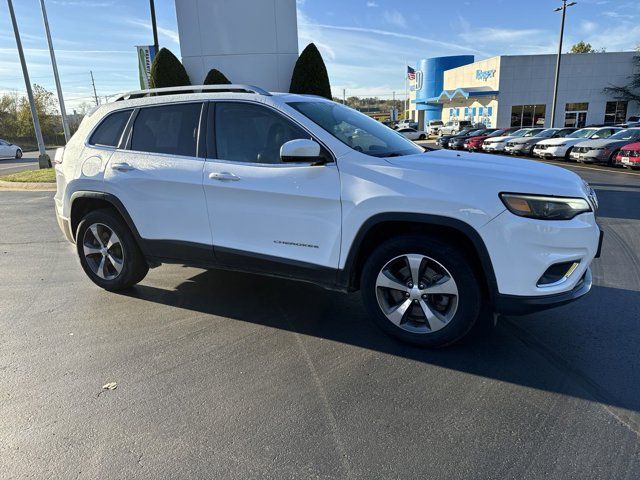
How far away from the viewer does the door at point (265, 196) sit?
348cm

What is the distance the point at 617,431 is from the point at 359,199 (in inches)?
80.5

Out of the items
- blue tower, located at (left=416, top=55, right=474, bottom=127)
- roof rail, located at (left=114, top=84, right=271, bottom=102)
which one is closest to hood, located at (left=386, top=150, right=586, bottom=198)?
roof rail, located at (left=114, top=84, right=271, bottom=102)

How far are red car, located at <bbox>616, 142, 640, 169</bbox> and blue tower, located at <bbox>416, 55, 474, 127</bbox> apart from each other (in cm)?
4366

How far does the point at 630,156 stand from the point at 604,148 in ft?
5.28

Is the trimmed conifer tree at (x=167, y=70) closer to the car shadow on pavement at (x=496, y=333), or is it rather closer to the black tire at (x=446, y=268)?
the car shadow on pavement at (x=496, y=333)

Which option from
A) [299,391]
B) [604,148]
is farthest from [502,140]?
[299,391]

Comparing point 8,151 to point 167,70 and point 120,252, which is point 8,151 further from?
point 120,252

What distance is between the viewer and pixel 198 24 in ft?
43.6

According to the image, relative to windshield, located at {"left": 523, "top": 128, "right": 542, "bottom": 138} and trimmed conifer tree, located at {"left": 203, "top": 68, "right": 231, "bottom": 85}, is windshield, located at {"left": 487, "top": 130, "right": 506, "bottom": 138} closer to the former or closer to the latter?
windshield, located at {"left": 523, "top": 128, "right": 542, "bottom": 138}

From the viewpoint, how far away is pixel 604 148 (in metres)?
16.3

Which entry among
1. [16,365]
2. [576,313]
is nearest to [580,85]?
[576,313]

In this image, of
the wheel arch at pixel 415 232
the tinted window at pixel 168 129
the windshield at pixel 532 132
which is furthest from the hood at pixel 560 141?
the tinted window at pixel 168 129

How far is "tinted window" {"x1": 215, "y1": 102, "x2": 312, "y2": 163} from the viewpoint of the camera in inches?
146

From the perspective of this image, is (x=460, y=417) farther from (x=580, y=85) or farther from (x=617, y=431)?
(x=580, y=85)
